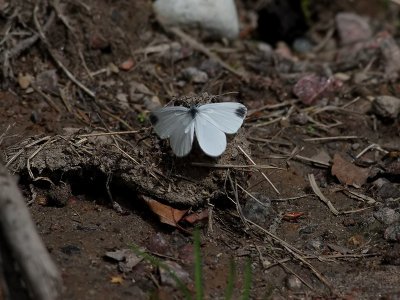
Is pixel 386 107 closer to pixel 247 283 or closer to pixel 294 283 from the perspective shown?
pixel 294 283

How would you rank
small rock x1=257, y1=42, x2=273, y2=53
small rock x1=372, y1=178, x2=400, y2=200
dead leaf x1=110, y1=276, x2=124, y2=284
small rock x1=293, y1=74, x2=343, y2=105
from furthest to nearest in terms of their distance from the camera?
small rock x1=257, y1=42, x2=273, y2=53 → small rock x1=293, y1=74, x2=343, y2=105 → small rock x1=372, y1=178, x2=400, y2=200 → dead leaf x1=110, y1=276, x2=124, y2=284

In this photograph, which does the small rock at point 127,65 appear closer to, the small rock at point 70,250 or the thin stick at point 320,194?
the thin stick at point 320,194

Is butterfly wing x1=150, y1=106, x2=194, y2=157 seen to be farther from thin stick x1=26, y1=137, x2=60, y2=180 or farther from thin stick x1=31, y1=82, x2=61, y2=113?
thin stick x1=31, y1=82, x2=61, y2=113

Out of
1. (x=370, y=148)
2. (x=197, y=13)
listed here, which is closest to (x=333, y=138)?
(x=370, y=148)

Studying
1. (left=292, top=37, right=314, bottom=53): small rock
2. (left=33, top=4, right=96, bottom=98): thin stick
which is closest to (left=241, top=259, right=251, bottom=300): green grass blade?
(left=33, top=4, right=96, bottom=98): thin stick

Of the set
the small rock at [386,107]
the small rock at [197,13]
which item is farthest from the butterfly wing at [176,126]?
the small rock at [197,13]

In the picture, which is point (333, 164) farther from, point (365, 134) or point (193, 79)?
point (193, 79)

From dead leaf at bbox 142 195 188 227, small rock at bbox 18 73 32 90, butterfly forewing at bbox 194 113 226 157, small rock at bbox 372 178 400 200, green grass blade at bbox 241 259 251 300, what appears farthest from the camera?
small rock at bbox 18 73 32 90

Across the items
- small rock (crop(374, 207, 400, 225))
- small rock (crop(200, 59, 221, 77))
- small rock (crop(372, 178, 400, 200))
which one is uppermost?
small rock (crop(200, 59, 221, 77))
